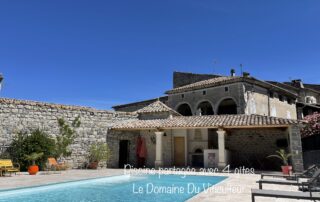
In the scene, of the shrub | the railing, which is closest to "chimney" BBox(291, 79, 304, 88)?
the railing

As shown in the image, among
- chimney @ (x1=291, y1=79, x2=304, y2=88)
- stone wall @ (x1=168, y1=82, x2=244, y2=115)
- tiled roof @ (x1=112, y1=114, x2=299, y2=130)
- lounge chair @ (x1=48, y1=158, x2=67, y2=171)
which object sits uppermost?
chimney @ (x1=291, y1=79, x2=304, y2=88)

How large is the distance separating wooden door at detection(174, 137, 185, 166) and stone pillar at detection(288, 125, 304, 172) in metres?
7.73

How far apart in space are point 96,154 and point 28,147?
435cm

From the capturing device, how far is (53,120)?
15.9 m

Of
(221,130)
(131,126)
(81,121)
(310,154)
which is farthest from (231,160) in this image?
(81,121)

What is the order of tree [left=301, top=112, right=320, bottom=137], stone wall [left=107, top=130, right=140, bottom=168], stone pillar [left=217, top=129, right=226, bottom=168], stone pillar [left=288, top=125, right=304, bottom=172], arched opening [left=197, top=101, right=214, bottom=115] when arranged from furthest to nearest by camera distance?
arched opening [left=197, top=101, right=214, bottom=115], stone wall [left=107, top=130, right=140, bottom=168], tree [left=301, top=112, right=320, bottom=137], stone pillar [left=217, top=129, right=226, bottom=168], stone pillar [left=288, top=125, right=304, bottom=172]

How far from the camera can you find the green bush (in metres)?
13.9

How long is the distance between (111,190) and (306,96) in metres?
33.4

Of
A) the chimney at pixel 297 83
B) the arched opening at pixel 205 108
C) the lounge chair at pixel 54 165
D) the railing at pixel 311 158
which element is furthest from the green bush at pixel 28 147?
the chimney at pixel 297 83

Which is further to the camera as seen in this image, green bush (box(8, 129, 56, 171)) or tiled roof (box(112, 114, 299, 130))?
tiled roof (box(112, 114, 299, 130))

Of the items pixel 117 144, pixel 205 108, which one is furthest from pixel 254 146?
pixel 117 144

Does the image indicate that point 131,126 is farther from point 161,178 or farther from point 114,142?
point 161,178

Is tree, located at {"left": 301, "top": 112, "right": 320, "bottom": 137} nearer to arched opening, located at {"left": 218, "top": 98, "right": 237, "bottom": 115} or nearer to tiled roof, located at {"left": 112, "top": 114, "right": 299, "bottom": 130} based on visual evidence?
tiled roof, located at {"left": 112, "top": 114, "right": 299, "bottom": 130}

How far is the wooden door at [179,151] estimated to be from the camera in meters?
19.6
